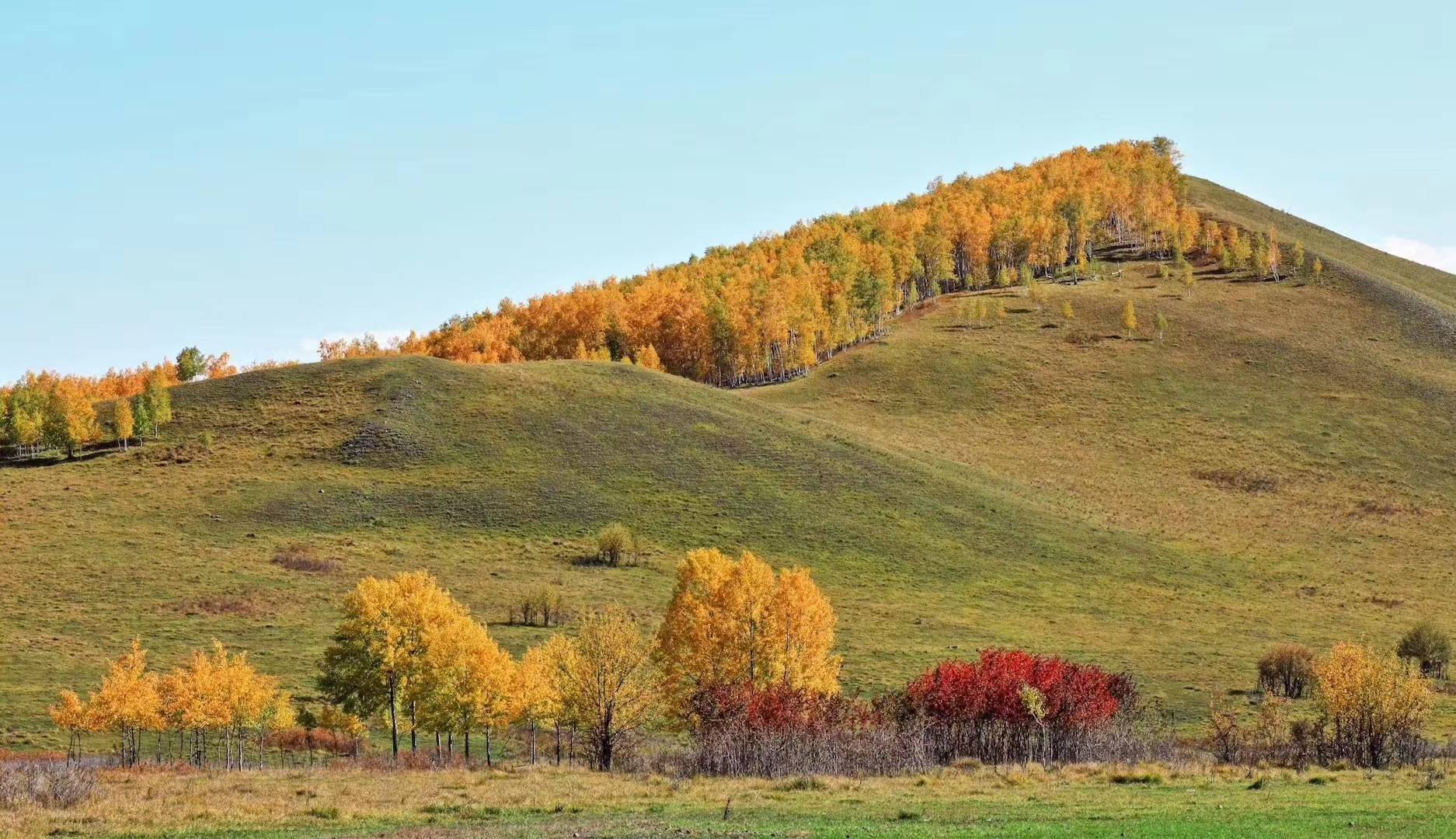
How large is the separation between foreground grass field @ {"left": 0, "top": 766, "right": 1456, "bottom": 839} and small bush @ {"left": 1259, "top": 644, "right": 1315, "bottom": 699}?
34722 millimetres

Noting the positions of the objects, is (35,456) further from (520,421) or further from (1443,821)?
(1443,821)

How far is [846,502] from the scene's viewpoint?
123m

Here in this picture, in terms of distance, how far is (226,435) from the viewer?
13562cm

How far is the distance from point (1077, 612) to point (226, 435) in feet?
279

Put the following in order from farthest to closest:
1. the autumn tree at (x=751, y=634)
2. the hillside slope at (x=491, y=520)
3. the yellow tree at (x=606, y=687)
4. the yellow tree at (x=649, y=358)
→ the yellow tree at (x=649, y=358) → the hillside slope at (x=491, y=520) → the autumn tree at (x=751, y=634) → the yellow tree at (x=606, y=687)

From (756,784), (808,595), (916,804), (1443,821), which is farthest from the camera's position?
(808,595)

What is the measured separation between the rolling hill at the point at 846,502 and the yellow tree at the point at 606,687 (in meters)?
22.2

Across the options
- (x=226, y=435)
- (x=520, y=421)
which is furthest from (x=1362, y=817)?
(x=226, y=435)

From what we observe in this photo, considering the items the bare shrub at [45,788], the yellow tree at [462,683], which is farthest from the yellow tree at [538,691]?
the bare shrub at [45,788]

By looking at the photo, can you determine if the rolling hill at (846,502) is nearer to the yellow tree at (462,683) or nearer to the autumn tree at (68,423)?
the autumn tree at (68,423)

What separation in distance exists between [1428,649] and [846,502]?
166 ft

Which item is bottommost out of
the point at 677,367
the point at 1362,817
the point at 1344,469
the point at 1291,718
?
the point at 1291,718

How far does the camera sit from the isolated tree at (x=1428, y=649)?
8638cm

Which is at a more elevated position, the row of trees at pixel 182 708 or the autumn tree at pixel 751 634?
the autumn tree at pixel 751 634
